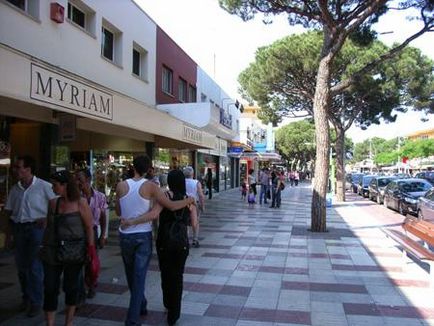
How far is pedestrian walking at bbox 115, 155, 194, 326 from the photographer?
500 centimetres

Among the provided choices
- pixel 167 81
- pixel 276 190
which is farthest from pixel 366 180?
pixel 167 81

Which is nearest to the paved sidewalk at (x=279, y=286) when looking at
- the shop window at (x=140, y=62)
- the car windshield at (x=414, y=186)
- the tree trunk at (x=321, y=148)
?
the tree trunk at (x=321, y=148)

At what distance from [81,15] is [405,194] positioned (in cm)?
1404

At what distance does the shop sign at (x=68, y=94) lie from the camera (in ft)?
22.3

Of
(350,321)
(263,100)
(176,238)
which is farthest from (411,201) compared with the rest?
(176,238)

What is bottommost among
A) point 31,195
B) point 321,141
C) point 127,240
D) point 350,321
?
point 350,321

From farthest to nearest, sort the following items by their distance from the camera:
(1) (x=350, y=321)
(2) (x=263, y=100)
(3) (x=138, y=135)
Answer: (2) (x=263, y=100) < (3) (x=138, y=135) < (1) (x=350, y=321)

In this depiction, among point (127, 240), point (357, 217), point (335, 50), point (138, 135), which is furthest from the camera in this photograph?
point (357, 217)

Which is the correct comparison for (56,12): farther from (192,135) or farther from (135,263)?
(135,263)

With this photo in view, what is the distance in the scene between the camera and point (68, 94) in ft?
24.8

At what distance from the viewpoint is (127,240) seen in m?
5.04

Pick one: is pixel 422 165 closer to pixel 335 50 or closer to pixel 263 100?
pixel 263 100

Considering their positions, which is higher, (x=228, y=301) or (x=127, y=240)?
(x=127, y=240)

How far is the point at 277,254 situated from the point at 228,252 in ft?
3.19
